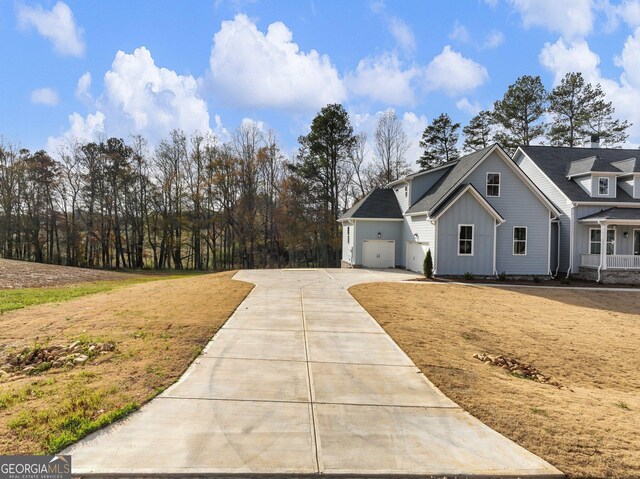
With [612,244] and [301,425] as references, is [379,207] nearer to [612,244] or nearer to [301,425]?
[612,244]

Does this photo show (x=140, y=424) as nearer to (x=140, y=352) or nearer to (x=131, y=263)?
(x=140, y=352)

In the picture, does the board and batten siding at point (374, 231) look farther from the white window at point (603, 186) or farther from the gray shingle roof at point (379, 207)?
the white window at point (603, 186)

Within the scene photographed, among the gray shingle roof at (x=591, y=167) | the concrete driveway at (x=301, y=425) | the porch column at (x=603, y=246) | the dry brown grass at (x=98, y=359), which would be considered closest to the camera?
the concrete driveway at (x=301, y=425)

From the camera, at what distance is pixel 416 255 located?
23344 mm

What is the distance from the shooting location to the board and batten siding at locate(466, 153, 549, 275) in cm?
2192

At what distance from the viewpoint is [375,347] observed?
313 inches

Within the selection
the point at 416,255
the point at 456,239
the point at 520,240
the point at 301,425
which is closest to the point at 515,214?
the point at 520,240

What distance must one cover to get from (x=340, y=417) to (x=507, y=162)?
2063 cm

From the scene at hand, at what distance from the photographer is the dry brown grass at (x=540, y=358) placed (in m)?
4.46

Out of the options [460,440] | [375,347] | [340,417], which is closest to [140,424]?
[340,417]

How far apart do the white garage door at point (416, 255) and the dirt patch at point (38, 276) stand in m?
19.1

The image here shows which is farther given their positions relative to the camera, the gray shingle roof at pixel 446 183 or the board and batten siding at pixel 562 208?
the board and batten siding at pixel 562 208

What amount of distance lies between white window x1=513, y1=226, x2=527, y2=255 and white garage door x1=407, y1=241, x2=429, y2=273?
490 cm

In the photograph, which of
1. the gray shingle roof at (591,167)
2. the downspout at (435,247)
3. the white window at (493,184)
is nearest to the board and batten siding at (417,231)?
the downspout at (435,247)
